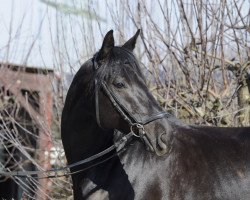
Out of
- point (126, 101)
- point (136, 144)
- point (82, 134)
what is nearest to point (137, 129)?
point (126, 101)

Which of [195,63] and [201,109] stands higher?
[195,63]

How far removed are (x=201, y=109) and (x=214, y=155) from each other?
7.48 feet

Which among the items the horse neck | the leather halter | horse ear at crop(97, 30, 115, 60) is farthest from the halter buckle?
horse ear at crop(97, 30, 115, 60)

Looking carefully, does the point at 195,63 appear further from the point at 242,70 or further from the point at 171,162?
the point at 171,162

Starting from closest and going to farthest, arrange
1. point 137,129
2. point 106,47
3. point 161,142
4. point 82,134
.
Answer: point 161,142, point 137,129, point 106,47, point 82,134

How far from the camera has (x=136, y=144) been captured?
13.9ft

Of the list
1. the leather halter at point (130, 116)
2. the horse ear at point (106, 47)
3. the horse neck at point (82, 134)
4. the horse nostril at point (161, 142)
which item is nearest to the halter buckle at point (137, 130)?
the leather halter at point (130, 116)

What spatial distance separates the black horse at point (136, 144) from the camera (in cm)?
388

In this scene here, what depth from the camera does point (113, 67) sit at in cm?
396

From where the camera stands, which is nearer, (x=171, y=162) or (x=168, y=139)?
(x=168, y=139)

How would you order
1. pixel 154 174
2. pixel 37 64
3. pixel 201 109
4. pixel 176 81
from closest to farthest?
1. pixel 154 174
2. pixel 201 109
3. pixel 176 81
4. pixel 37 64

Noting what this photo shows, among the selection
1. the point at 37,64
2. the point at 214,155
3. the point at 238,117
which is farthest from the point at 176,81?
the point at 37,64

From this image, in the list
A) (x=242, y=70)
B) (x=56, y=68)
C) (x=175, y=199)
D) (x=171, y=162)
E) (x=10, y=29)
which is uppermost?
(x=10, y=29)

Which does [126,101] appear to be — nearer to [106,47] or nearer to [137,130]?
[137,130]
